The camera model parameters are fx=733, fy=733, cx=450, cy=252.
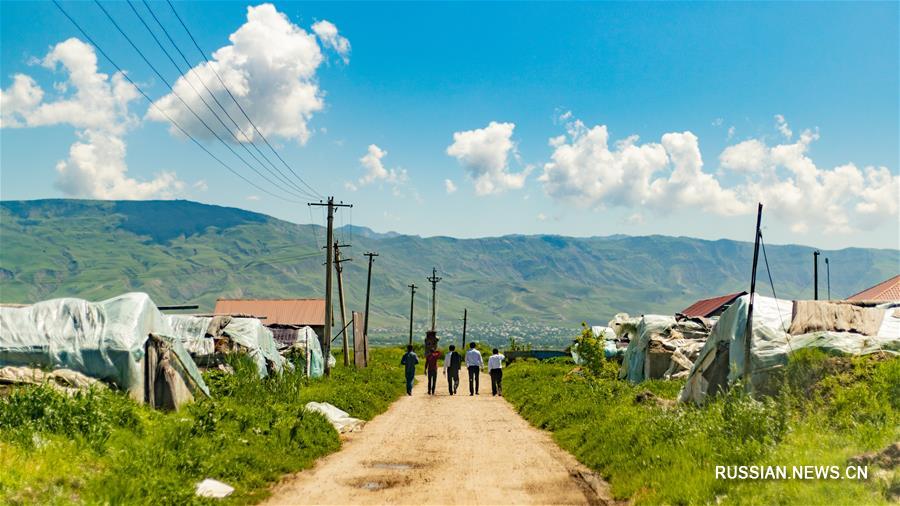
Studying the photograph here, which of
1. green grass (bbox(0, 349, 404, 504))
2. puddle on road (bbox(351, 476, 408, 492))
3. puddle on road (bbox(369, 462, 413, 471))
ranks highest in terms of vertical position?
green grass (bbox(0, 349, 404, 504))

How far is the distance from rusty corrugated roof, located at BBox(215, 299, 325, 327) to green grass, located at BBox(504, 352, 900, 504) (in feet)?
211

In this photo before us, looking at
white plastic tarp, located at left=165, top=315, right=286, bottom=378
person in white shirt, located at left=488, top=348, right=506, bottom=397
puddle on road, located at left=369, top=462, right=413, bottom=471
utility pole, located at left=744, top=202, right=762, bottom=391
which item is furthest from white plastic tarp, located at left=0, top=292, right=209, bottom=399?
person in white shirt, located at left=488, top=348, right=506, bottom=397

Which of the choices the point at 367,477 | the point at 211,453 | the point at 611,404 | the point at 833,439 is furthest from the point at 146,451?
the point at 611,404

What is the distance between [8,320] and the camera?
16828 mm

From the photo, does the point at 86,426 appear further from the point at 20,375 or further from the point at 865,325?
the point at 865,325

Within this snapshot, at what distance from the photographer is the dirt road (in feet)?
35.4

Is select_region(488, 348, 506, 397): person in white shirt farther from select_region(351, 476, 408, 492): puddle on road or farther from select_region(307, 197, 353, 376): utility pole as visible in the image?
select_region(351, 476, 408, 492): puddle on road

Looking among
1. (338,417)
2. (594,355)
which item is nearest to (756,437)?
(338,417)

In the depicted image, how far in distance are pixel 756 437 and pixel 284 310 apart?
7435cm

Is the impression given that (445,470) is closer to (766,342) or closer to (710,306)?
(766,342)

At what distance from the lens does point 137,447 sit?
11.7m

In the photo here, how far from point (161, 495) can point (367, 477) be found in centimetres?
368

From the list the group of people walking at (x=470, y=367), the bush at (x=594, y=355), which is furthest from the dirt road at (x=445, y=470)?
the bush at (x=594, y=355)

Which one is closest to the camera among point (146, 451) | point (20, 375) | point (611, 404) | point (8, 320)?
point (146, 451)
